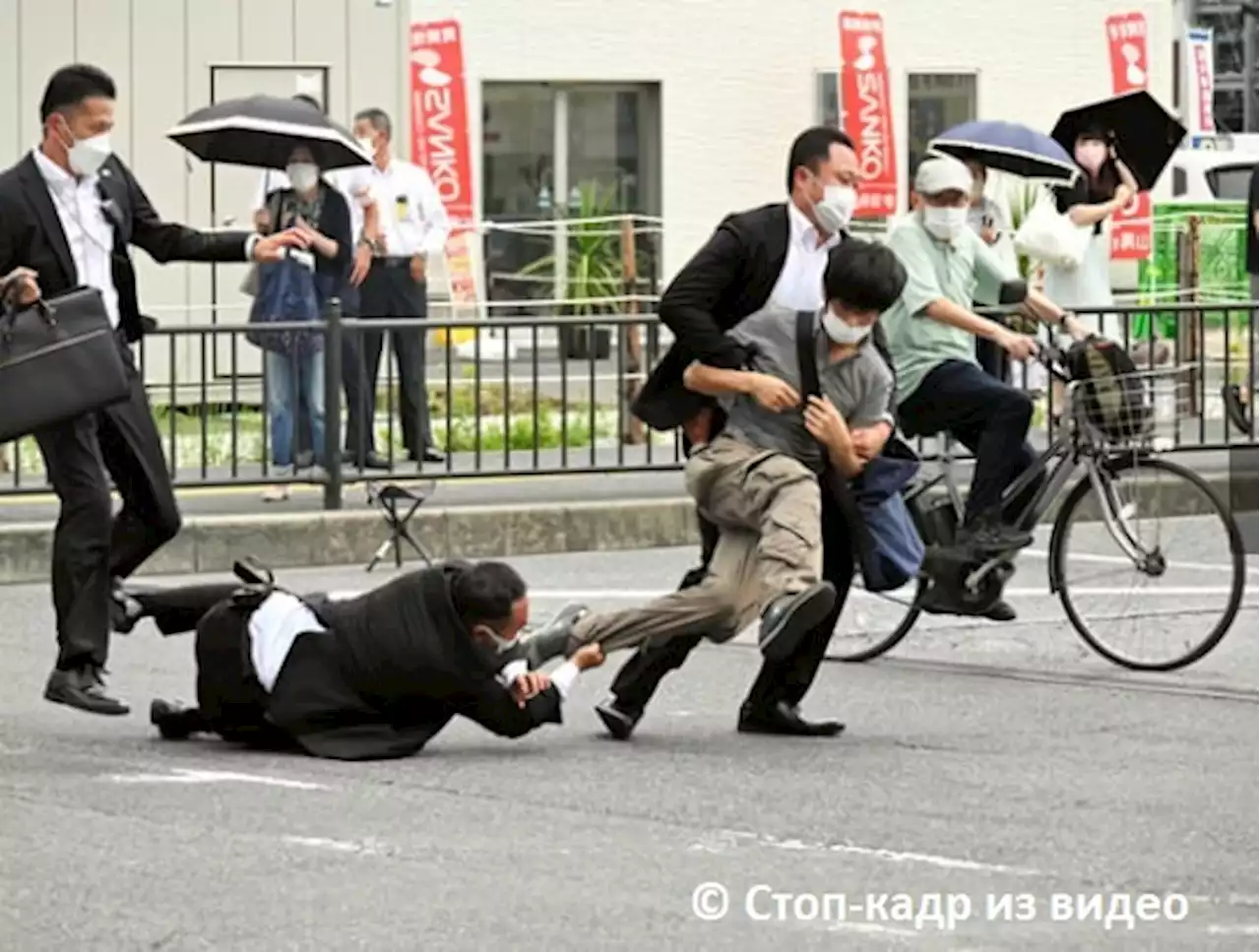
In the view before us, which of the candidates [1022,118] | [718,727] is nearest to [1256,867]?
[718,727]

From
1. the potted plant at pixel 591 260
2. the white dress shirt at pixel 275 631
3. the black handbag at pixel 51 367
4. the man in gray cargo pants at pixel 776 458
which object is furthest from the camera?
A: the potted plant at pixel 591 260

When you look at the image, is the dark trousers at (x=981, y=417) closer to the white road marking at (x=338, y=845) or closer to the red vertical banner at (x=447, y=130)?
the white road marking at (x=338, y=845)

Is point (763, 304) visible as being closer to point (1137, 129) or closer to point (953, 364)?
point (953, 364)

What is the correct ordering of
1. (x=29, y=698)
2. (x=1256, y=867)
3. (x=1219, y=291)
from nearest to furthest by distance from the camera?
(x=1256, y=867), (x=29, y=698), (x=1219, y=291)

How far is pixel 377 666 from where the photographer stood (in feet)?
32.2

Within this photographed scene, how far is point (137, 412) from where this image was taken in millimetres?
10898

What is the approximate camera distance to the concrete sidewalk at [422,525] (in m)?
15.7

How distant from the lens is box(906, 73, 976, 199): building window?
1266 inches

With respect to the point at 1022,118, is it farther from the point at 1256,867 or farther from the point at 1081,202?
the point at 1256,867

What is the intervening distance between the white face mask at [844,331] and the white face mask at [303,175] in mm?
7575

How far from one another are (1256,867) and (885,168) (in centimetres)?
2083

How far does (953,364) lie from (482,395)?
499 cm

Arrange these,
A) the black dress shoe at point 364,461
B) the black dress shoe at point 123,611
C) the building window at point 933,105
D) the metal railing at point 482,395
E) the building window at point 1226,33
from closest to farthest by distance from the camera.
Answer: the black dress shoe at point 123,611
the metal railing at point 482,395
the black dress shoe at point 364,461
the building window at point 933,105
the building window at point 1226,33

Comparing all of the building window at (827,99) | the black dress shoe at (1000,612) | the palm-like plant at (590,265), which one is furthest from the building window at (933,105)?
the black dress shoe at (1000,612)
